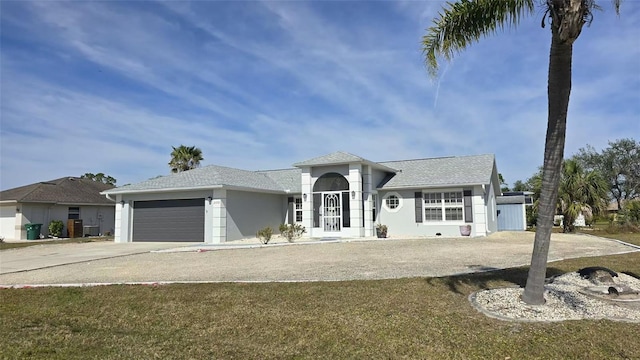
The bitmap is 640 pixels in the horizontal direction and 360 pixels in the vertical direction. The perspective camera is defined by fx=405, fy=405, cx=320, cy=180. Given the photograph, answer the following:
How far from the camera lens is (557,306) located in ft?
19.8

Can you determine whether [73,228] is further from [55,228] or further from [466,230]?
[466,230]

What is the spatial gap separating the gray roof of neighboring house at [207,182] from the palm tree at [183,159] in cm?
1009

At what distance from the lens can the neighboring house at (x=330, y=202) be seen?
20.4 m

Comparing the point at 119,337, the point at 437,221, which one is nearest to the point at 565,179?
the point at 437,221

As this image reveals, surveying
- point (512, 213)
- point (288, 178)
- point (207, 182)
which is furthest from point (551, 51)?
point (512, 213)

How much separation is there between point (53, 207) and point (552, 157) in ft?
103

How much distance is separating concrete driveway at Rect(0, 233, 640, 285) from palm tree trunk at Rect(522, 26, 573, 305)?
10.2 feet

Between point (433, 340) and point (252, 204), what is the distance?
60.3 ft

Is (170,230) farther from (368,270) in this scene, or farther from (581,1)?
(581,1)

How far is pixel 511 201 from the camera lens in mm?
27500

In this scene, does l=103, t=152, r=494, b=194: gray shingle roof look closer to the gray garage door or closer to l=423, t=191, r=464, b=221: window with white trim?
l=423, t=191, r=464, b=221: window with white trim

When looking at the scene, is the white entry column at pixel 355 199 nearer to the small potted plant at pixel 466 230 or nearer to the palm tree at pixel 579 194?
the small potted plant at pixel 466 230

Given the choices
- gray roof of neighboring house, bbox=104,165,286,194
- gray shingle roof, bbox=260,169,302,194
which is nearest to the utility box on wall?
gray roof of neighboring house, bbox=104,165,286,194

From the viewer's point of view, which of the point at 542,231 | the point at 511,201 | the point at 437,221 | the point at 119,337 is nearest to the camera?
the point at 119,337
